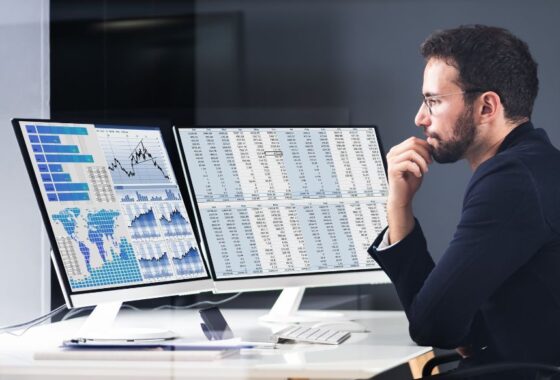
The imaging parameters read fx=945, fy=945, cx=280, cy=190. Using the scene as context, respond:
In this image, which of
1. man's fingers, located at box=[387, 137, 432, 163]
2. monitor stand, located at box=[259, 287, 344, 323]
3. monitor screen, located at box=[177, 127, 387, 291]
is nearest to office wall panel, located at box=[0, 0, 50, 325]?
monitor screen, located at box=[177, 127, 387, 291]

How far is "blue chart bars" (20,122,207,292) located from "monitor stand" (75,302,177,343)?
0.07m

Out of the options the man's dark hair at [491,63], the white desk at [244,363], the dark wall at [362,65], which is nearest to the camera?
the white desk at [244,363]

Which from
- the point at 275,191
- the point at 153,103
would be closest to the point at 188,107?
the point at 153,103

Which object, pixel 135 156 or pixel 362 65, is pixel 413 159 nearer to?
pixel 135 156

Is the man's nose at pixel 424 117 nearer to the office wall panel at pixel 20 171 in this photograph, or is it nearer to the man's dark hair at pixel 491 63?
the man's dark hair at pixel 491 63

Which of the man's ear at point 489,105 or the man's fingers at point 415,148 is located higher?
the man's ear at point 489,105

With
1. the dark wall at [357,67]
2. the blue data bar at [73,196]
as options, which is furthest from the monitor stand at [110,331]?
the dark wall at [357,67]

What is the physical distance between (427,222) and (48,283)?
53.9 inches

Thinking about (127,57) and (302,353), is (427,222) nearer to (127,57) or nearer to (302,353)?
(127,57)

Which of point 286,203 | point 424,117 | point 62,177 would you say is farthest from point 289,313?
point 62,177

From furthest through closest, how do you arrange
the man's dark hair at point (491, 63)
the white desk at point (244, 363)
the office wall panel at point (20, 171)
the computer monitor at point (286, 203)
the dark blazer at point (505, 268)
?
the office wall panel at point (20, 171), the computer monitor at point (286, 203), the man's dark hair at point (491, 63), the dark blazer at point (505, 268), the white desk at point (244, 363)

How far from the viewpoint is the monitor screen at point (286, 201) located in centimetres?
233

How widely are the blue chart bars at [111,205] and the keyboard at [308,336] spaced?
301 millimetres

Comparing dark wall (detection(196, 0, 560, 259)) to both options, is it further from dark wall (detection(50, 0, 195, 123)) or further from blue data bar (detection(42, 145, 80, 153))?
blue data bar (detection(42, 145, 80, 153))
